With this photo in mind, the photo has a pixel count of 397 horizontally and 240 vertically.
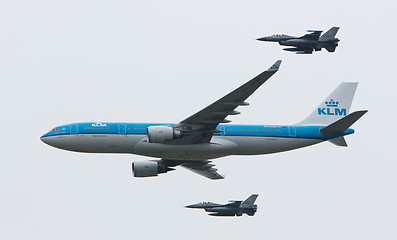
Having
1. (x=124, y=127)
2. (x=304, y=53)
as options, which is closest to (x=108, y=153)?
(x=124, y=127)

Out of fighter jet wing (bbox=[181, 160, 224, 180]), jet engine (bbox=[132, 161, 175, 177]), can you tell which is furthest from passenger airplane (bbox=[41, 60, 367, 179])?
fighter jet wing (bbox=[181, 160, 224, 180])

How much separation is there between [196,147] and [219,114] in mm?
3852

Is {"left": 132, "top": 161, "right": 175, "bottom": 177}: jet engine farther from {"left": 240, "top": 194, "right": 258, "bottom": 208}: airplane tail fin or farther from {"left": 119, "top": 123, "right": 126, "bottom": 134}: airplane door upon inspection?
{"left": 240, "top": 194, "right": 258, "bottom": 208}: airplane tail fin

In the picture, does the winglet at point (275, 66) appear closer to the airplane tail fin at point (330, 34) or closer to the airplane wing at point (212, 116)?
the airplane wing at point (212, 116)

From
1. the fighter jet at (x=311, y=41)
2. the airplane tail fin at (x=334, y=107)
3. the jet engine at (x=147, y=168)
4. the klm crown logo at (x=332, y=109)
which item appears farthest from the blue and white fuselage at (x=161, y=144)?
the fighter jet at (x=311, y=41)

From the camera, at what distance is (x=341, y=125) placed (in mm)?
72812

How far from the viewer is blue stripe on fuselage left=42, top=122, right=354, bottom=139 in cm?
7044

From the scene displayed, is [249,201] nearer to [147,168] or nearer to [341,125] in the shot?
[147,168]

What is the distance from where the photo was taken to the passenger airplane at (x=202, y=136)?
69.0 m

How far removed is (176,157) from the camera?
71625 mm

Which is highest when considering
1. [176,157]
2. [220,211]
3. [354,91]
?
[354,91]

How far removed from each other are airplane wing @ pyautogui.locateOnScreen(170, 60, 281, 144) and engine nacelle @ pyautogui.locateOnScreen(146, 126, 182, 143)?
795 millimetres

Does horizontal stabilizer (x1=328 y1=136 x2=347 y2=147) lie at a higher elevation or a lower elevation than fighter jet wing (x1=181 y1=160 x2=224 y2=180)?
higher

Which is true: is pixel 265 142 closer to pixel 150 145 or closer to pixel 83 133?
pixel 150 145
